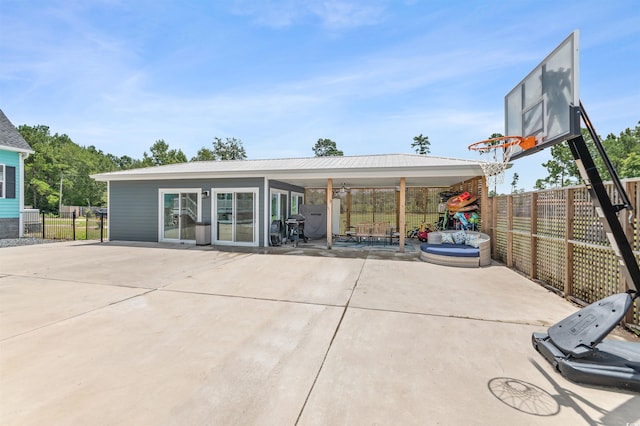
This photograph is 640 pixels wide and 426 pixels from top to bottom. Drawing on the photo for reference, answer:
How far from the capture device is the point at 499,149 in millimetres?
5805

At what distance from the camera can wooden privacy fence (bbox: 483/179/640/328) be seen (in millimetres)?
3625

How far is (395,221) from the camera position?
1367 cm

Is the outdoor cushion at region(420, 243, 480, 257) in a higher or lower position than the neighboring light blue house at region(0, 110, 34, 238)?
lower

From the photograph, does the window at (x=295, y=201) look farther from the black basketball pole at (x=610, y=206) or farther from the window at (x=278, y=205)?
the black basketball pole at (x=610, y=206)

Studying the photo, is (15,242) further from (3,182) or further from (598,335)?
(598,335)

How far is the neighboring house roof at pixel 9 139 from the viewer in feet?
39.3

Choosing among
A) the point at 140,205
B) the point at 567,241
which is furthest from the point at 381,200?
the point at 140,205

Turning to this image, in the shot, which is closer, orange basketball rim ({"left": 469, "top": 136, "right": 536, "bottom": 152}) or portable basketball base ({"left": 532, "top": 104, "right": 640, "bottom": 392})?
portable basketball base ({"left": 532, "top": 104, "right": 640, "bottom": 392})

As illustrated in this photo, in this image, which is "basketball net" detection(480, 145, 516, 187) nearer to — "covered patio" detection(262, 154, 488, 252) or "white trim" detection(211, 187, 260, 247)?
"covered patio" detection(262, 154, 488, 252)

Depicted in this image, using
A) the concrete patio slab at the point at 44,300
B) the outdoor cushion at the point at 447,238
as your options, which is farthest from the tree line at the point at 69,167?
the outdoor cushion at the point at 447,238

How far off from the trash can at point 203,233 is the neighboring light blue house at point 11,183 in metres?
8.85

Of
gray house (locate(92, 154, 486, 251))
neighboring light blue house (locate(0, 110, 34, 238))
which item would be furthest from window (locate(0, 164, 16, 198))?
gray house (locate(92, 154, 486, 251))

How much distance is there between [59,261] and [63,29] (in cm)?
589

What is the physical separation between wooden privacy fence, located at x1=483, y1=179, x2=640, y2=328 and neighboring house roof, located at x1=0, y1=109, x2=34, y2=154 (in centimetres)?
1905
